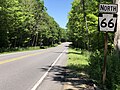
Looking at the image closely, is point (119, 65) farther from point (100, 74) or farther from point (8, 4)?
point (8, 4)

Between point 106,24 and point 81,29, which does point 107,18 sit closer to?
point 106,24

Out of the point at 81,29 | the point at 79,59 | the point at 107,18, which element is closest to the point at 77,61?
the point at 79,59

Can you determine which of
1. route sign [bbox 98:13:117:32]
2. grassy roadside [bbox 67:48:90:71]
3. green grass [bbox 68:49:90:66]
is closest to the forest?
green grass [bbox 68:49:90:66]

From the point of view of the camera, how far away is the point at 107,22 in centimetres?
1060

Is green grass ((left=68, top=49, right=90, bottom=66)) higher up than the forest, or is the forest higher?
the forest

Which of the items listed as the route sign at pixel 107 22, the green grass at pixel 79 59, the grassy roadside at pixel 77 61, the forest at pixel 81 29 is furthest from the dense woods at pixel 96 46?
the grassy roadside at pixel 77 61

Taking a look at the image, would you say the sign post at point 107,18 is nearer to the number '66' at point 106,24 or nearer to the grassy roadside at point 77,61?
the number '66' at point 106,24

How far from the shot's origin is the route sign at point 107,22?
10.5 metres

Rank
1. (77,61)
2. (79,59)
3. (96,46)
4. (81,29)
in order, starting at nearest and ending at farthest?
(77,61) → (79,59) → (96,46) → (81,29)

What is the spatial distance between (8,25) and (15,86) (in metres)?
44.3

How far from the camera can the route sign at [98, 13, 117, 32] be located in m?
10.5

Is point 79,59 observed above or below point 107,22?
below

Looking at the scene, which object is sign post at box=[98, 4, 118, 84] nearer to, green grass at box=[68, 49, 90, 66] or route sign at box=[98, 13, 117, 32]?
route sign at box=[98, 13, 117, 32]

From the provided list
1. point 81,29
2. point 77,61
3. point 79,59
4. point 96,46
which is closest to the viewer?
point 77,61
